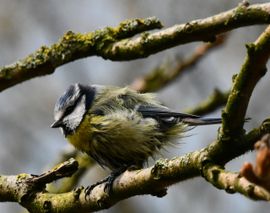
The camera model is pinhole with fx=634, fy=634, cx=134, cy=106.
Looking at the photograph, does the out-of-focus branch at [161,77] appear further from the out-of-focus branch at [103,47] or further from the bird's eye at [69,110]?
the out-of-focus branch at [103,47]

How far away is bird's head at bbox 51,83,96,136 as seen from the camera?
12.0 feet

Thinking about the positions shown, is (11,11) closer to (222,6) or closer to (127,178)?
(222,6)

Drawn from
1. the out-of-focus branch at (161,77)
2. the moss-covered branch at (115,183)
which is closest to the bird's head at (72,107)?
the out-of-focus branch at (161,77)

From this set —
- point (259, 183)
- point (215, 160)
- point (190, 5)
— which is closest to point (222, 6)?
point (190, 5)

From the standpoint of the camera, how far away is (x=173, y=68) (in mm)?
4621

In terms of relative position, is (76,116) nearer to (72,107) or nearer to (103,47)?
(72,107)

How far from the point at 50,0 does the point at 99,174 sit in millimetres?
2130

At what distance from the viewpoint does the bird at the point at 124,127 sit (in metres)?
3.45

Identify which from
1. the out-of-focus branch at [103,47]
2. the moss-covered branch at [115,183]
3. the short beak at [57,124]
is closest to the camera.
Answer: the moss-covered branch at [115,183]

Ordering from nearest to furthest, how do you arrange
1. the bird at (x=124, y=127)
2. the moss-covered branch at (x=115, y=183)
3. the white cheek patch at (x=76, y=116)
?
the moss-covered branch at (x=115, y=183) → the bird at (x=124, y=127) → the white cheek patch at (x=76, y=116)

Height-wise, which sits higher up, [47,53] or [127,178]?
[47,53]

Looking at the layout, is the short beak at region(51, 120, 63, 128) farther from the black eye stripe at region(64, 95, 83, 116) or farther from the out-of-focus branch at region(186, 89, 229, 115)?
the out-of-focus branch at region(186, 89, 229, 115)

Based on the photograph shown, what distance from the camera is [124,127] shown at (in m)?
3.44

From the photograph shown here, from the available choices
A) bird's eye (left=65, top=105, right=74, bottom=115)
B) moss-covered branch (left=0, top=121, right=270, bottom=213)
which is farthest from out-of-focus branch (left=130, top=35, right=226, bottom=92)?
moss-covered branch (left=0, top=121, right=270, bottom=213)
